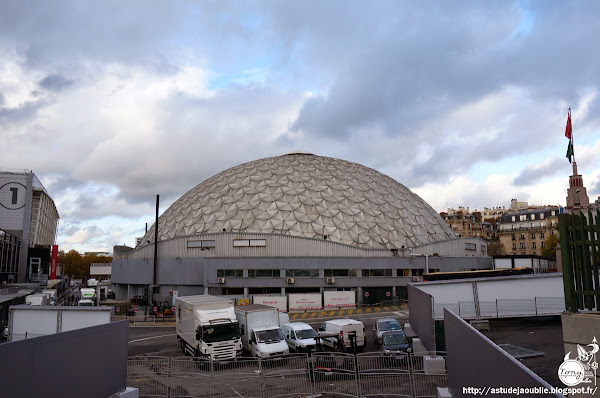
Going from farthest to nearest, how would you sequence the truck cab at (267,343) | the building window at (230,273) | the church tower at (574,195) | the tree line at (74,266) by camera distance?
the tree line at (74,266) < the building window at (230,273) < the truck cab at (267,343) < the church tower at (574,195)

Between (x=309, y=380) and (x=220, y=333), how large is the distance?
6670mm

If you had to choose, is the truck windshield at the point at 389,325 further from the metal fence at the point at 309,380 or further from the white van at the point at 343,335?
the metal fence at the point at 309,380

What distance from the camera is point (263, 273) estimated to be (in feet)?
150

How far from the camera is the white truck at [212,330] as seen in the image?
2111 cm

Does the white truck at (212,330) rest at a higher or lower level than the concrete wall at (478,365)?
lower

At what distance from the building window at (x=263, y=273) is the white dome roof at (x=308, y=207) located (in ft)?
17.2

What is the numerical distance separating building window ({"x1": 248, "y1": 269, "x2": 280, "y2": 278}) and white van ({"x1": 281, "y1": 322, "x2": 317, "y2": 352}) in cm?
2131

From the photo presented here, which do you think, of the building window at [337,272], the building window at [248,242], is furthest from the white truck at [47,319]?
the building window at [337,272]

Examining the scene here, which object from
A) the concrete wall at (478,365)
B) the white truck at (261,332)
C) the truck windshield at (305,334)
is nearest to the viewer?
the concrete wall at (478,365)

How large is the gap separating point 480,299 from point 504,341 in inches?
230

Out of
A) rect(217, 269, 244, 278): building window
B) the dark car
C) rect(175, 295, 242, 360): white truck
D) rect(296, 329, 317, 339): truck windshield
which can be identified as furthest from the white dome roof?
the dark car

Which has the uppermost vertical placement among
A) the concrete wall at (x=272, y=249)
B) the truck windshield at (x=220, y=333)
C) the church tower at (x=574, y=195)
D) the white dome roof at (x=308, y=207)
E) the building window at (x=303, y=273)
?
the white dome roof at (x=308, y=207)

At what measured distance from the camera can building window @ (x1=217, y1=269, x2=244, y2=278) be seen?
4559 cm

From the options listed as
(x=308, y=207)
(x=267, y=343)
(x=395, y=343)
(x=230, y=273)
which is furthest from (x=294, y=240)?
(x=395, y=343)
